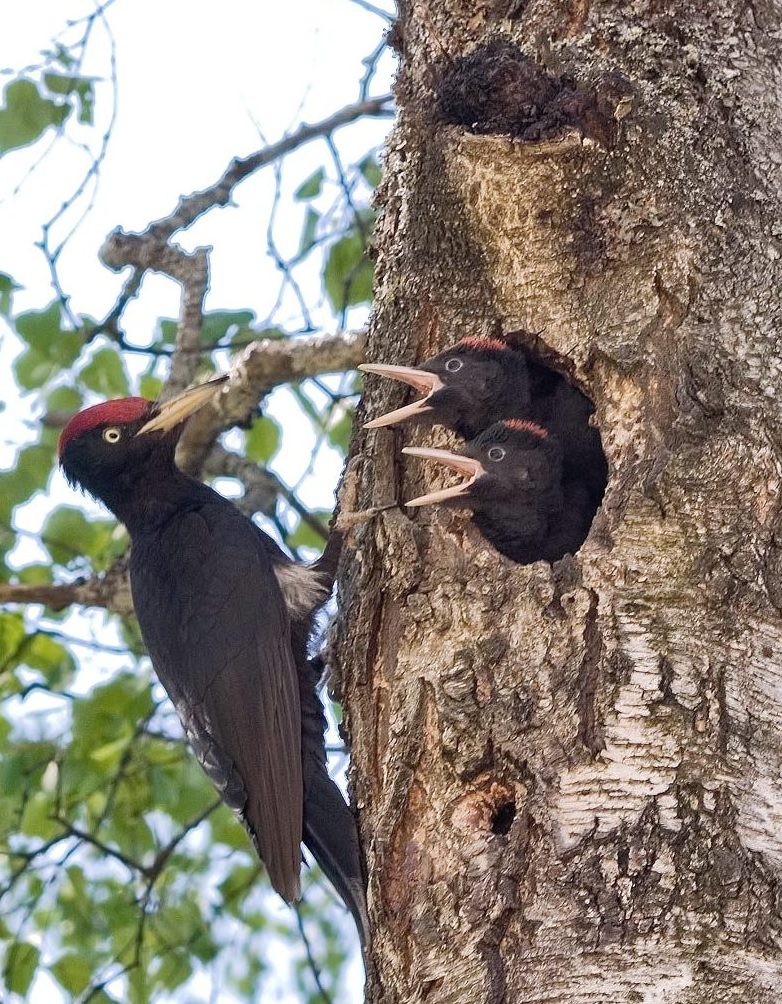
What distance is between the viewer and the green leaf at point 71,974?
4535 millimetres

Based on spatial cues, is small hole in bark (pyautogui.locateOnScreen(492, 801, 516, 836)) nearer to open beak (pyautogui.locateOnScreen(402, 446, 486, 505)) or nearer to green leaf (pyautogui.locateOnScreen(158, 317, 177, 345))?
open beak (pyautogui.locateOnScreen(402, 446, 486, 505))

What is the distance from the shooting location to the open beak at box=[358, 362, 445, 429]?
320 cm

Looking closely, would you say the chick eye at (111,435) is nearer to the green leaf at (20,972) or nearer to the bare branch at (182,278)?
the bare branch at (182,278)

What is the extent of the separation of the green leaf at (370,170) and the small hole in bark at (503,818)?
3.84 meters

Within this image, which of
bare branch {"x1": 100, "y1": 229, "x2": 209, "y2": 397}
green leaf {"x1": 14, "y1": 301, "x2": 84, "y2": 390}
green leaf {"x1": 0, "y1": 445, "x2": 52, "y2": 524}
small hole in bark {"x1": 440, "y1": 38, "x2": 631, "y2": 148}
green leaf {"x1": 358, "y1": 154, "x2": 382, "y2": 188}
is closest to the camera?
small hole in bark {"x1": 440, "y1": 38, "x2": 631, "y2": 148}

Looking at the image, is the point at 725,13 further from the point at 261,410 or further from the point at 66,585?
the point at 66,585

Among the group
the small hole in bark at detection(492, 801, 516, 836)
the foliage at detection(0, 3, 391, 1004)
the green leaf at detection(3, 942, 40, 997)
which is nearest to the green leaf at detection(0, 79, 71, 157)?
the foliage at detection(0, 3, 391, 1004)

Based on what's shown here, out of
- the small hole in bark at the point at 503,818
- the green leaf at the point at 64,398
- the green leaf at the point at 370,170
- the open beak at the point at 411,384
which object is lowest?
the small hole in bark at the point at 503,818

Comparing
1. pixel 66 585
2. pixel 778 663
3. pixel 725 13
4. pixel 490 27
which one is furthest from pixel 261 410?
pixel 778 663

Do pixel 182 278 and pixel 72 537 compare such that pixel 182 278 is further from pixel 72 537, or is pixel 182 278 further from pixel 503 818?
pixel 503 818

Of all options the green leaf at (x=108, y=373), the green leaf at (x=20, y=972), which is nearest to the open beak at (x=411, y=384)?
the green leaf at (x=108, y=373)

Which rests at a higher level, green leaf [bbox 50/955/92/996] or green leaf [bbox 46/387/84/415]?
green leaf [bbox 46/387/84/415]

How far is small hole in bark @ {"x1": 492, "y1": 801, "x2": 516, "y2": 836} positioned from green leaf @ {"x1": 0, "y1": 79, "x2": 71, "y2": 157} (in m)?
3.53

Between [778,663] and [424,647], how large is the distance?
2.36 ft
